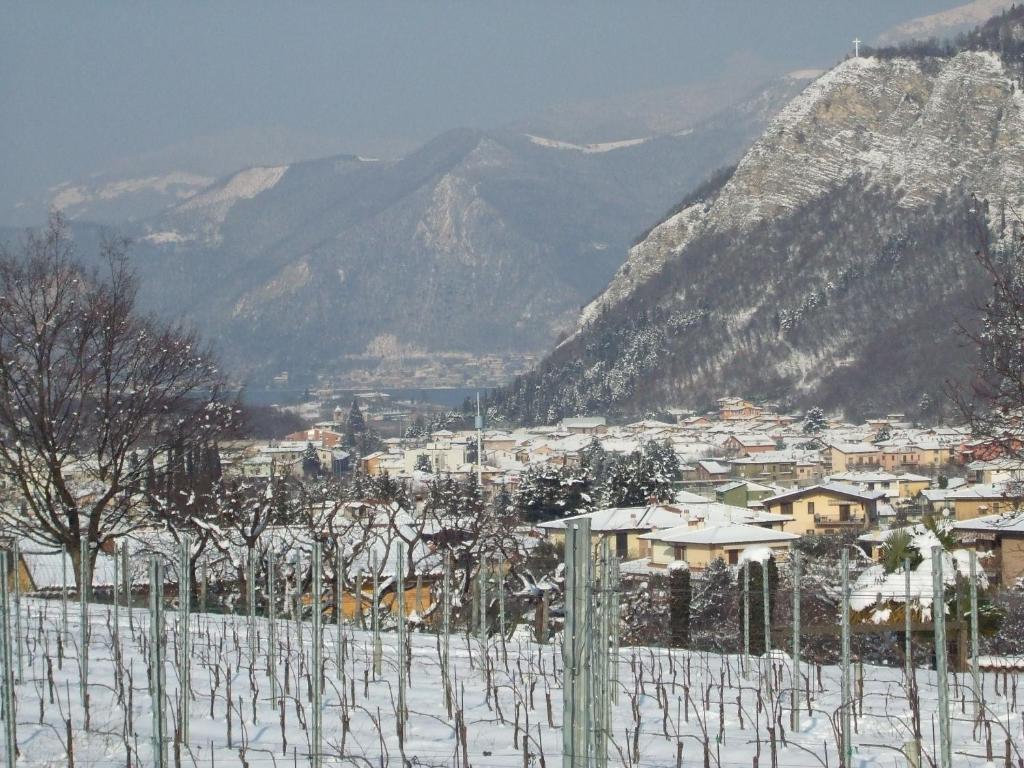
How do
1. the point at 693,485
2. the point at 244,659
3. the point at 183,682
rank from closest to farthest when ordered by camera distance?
→ the point at 183,682, the point at 244,659, the point at 693,485

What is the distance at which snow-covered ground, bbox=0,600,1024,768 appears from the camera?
948 cm

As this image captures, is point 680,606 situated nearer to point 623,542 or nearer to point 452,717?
point 452,717

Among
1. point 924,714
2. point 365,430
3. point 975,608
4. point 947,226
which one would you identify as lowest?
point 924,714

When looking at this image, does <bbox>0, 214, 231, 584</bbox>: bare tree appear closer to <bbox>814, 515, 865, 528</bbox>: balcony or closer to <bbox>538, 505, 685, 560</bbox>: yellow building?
<bbox>538, 505, 685, 560</bbox>: yellow building

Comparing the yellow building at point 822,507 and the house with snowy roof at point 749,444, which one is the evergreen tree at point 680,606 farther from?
the house with snowy roof at point 749,444

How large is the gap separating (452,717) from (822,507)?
49.5 meters

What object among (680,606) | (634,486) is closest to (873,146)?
(634,486)

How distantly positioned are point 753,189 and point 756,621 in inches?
6155

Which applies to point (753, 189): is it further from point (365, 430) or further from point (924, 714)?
point (924, 714)

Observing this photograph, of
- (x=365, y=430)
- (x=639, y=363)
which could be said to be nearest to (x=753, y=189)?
(x=639, y=363)

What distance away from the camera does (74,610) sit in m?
16.5

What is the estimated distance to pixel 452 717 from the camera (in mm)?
10633

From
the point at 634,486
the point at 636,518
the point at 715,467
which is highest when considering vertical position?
the point at 715,467

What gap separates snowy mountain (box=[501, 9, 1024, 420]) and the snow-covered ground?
118008 mm
